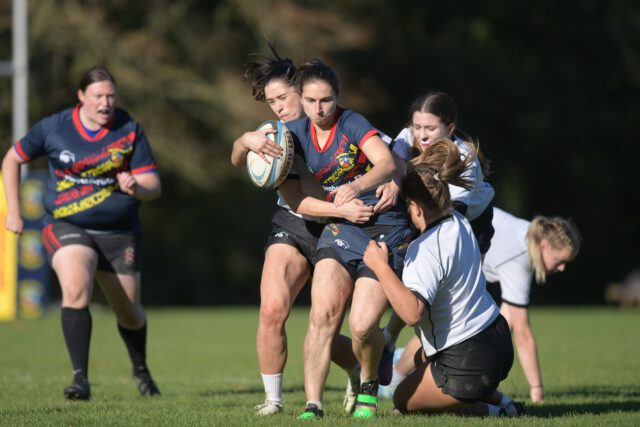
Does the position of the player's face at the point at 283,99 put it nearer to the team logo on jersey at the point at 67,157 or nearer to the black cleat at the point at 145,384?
the team logo on jersey at the point at 67,157

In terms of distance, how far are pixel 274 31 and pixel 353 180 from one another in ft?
56.2

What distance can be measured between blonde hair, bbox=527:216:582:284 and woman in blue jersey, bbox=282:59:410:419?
1549 mm

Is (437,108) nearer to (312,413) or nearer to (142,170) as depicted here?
(312,413)

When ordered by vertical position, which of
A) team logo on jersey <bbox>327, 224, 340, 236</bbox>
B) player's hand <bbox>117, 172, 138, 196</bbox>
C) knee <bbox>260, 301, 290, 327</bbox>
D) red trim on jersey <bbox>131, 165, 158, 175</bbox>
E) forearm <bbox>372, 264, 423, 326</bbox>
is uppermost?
red trim on jersey <bbox>131, 165, 158, 175</bbox>

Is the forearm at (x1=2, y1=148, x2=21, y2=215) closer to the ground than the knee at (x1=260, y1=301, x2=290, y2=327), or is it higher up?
higher up

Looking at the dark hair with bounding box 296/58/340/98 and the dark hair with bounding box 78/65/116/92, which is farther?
the dark hair with bounding box 78/65/116/92

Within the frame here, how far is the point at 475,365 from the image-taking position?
17.5ft

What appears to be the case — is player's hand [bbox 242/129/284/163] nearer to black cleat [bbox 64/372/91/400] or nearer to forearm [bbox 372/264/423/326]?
forearm [bbox 372/264/423/326]

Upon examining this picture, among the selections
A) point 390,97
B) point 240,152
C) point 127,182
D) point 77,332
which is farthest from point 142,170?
point 390,97

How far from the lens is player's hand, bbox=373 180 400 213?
17.3 feet

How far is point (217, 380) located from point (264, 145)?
3395 mm

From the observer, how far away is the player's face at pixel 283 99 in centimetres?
596

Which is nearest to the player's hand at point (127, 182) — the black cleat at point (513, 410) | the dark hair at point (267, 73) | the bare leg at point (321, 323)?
the dark hair at point (267, 73)

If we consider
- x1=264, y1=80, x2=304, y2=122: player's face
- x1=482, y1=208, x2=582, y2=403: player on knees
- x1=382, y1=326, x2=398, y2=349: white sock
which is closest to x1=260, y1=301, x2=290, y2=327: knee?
x1=382, y1=326, x2=398, y2=349: white sock
